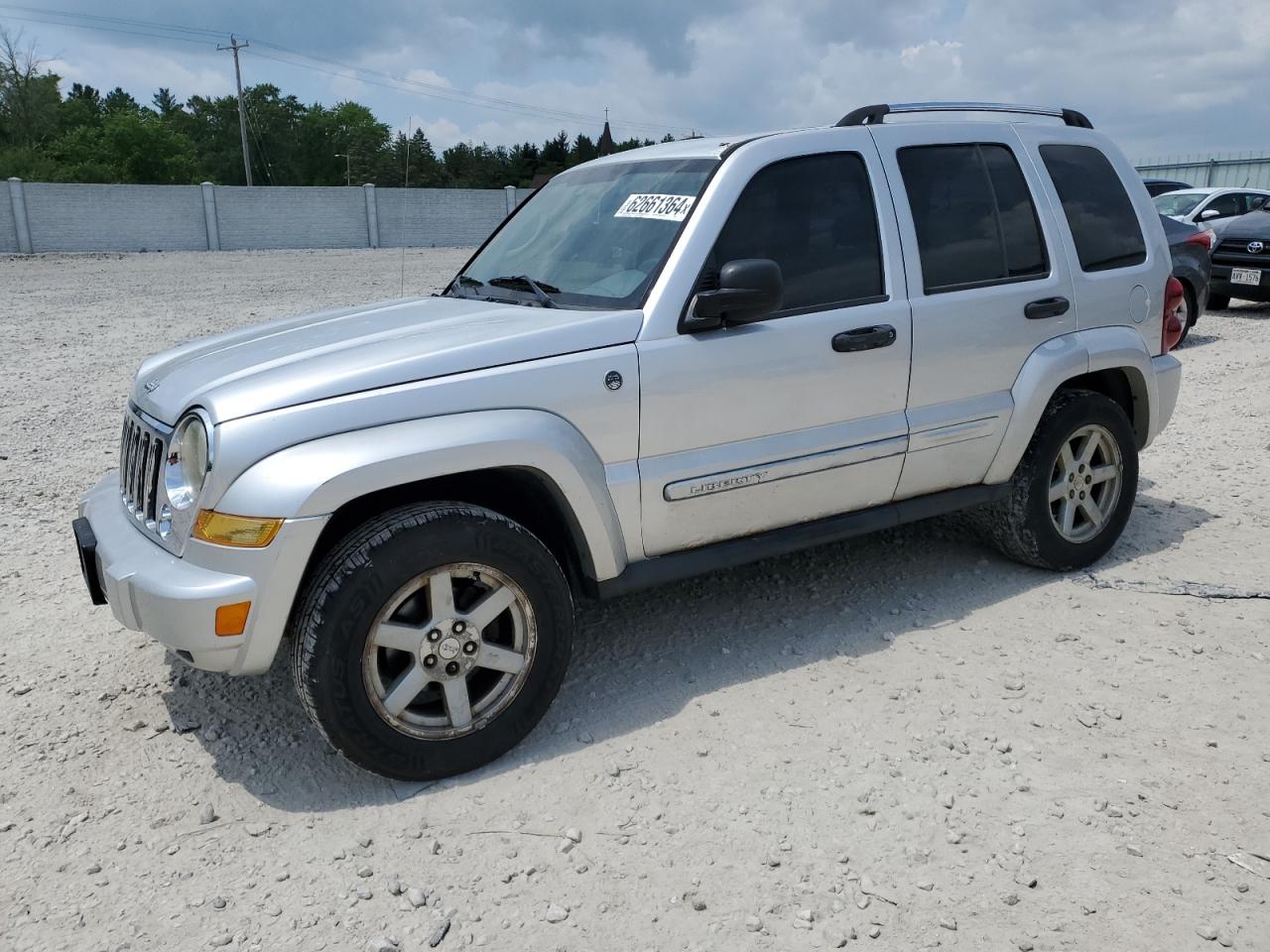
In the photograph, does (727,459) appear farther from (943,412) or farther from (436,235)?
(436,235)

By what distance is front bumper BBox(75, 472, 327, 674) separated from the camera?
2.81m

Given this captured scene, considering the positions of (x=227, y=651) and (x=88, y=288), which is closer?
(x=227, y=651)

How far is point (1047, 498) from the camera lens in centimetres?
452

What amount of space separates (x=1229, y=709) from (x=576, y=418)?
2486mm

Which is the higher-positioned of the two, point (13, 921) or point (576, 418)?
point (576, 418)

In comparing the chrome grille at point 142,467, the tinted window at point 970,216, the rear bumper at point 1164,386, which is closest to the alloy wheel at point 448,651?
the chrome grille at point 142,467

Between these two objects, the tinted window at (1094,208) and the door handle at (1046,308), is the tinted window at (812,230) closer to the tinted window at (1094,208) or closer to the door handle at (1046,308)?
the door handle at (1046,308)

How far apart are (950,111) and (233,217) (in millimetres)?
32709

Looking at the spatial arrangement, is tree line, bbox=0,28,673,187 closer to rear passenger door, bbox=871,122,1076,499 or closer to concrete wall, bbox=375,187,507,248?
concrete wall, bbox=375,187,507,248

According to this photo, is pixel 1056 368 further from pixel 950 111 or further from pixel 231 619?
pixel 231 619

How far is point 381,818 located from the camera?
302 centimetres

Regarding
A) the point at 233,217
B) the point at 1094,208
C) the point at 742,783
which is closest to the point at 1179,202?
the point at 1094,208

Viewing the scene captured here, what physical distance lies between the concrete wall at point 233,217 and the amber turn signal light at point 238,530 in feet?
91.2

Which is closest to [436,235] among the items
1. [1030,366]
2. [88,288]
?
[88,288]
